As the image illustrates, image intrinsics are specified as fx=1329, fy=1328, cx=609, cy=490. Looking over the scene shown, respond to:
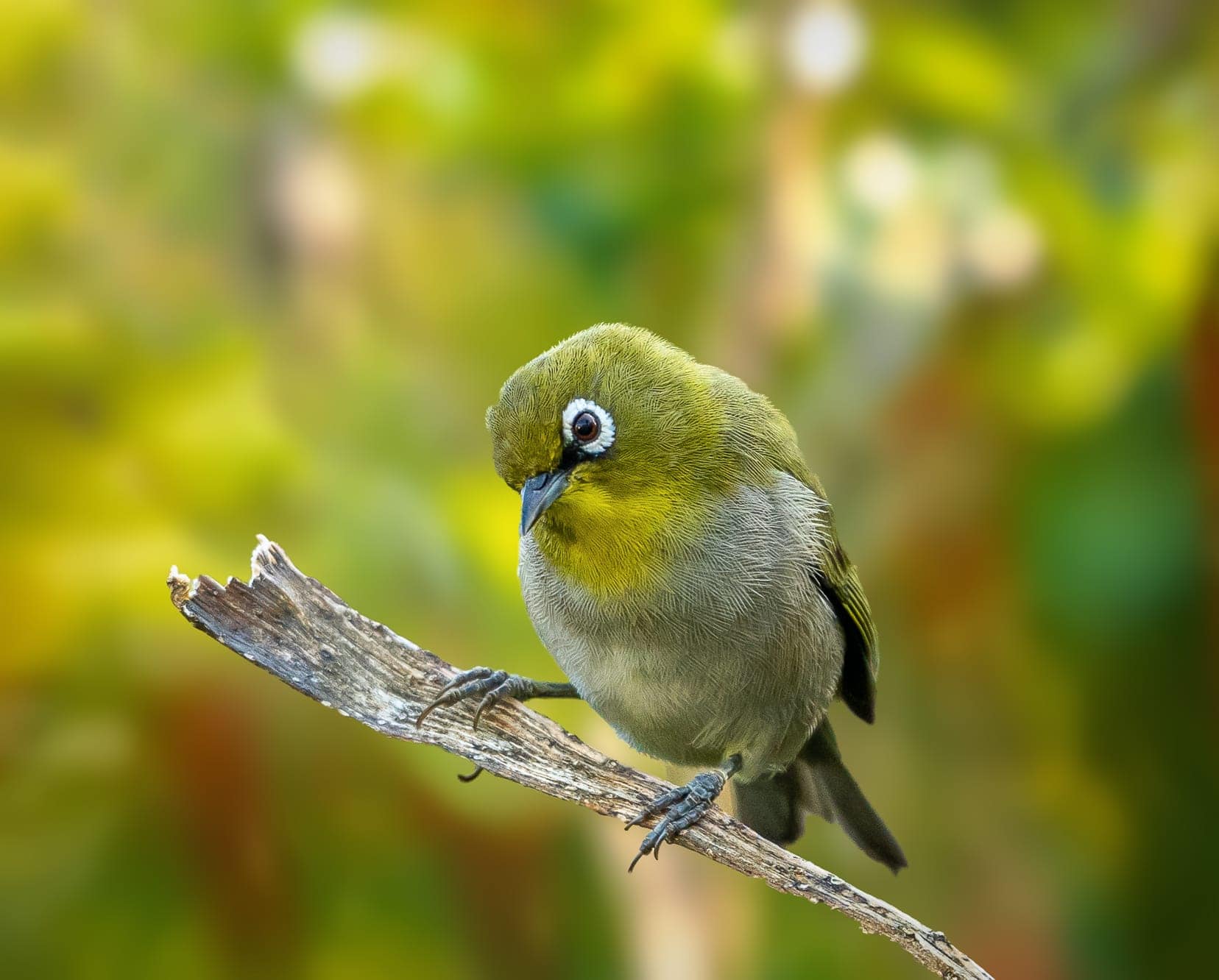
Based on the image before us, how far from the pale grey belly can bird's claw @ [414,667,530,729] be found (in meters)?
0.15

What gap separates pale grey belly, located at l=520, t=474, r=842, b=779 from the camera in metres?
2.95

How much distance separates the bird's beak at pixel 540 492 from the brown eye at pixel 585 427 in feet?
0.26

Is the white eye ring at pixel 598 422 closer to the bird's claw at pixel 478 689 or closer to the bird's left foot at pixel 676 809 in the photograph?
the bird's claw at pixel 478 689

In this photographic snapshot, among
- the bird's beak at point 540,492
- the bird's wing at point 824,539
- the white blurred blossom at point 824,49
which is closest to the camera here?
the bird's beak at point 540,492

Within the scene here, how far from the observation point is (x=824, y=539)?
3.31 m

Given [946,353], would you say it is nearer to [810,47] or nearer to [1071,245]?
[1071,245]

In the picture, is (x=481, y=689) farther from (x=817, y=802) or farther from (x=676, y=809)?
(x=817, y=802)

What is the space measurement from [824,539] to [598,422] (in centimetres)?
80

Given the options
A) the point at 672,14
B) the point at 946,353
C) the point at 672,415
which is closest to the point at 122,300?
the point at 672,14

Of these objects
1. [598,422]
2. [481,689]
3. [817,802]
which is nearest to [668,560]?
[598,422]

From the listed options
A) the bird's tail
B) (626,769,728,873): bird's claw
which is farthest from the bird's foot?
the bird's tail

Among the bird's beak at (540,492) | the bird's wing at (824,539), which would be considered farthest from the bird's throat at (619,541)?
the bird's wing at (824,539)

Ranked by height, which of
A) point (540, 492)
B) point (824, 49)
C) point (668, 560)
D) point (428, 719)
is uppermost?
point (824, 49)

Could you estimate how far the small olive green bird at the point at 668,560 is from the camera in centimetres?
281
